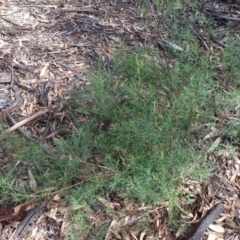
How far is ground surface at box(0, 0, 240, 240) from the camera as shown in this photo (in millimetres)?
2129

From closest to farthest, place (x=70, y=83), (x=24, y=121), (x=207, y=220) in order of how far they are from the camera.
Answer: (x=207, y=220), (x=24, y=121), (x=70, y=83)

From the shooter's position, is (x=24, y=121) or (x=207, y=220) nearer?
(x=207, y=220)

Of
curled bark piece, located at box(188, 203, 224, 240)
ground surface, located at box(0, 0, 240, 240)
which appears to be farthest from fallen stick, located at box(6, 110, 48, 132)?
curled bark piece, located at box(188, 203, 224, 240)

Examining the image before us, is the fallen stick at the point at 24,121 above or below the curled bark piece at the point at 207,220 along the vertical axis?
below

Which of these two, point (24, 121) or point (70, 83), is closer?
point (24, 121)

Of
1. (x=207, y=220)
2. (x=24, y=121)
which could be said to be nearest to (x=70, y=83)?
(x=24, y=121)

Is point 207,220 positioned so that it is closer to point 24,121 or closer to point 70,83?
point 24,121

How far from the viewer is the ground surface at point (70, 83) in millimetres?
2129

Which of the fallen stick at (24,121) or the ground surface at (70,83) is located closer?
the ground surface at (70,83)

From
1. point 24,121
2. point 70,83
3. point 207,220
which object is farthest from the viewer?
point 70,83

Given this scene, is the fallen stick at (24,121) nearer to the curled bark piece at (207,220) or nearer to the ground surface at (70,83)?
the ground surface at (70,83)

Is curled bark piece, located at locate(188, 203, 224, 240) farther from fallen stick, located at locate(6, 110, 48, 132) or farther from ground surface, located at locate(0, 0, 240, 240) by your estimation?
fallen stick, located at locate(6, 110, 48, 132)

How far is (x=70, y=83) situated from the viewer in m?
2.86

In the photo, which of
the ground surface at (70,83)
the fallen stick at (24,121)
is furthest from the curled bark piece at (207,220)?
the fallen stick at (24,121)
